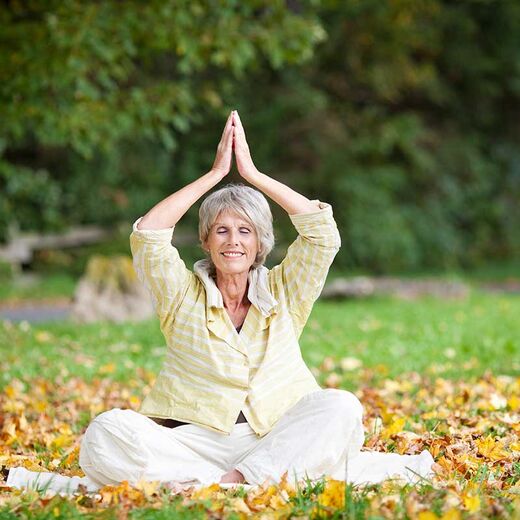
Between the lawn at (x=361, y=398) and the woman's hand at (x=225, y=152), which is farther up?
the woman's hand at (x=225, y=152)

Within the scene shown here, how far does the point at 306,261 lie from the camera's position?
150 inches

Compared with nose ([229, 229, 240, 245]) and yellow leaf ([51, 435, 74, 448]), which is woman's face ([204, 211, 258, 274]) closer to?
nose ([229, 229, 240, 245])

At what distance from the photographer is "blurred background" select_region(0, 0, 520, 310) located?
18.9 m

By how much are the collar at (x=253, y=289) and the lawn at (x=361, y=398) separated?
76 centimetres

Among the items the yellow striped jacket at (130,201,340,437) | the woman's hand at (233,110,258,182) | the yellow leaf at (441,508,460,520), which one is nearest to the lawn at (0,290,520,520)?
the yellow leaf at (441,508,460,520)

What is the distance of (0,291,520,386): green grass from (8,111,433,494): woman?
111 inches

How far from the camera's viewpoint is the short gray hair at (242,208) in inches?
148

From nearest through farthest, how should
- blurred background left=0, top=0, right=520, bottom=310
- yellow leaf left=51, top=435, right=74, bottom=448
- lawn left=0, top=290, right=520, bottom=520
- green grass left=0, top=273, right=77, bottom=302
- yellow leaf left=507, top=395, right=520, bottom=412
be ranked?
1. lawn left=0, top=290, right=520, bottom=520
2. yellow leaf left=51, top=435, right=74, bottom=448
3. yellow leaf left=507, top=395, right=520, bottom=412
4. green grass left=0, top=273, right=77, bottom=302
5. blurred background left=0, top=0, right=520, bottom=310

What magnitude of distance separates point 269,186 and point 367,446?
1416 mm

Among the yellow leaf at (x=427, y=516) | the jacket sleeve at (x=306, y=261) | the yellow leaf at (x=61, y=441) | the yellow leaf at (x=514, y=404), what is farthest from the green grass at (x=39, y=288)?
the yellow leaf at (x=427, y=516)

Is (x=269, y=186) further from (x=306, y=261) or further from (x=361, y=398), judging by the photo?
(x=361, y=398)

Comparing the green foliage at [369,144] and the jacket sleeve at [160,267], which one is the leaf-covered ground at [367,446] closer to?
the jacket sleeve at [160,267]

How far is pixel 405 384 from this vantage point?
607 cm

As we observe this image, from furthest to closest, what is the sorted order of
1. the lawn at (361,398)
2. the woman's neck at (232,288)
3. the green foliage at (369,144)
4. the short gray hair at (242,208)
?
the green foliage at (369,144)
the woman's neck at (232,288)
the short gray hair at (242,208)
the lawn at (361,398)
